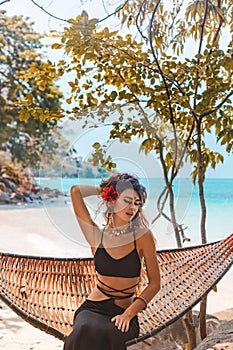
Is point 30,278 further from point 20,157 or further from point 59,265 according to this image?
point 20,157

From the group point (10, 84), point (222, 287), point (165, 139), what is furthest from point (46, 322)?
point (10, 84)

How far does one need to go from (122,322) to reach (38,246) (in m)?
7.95

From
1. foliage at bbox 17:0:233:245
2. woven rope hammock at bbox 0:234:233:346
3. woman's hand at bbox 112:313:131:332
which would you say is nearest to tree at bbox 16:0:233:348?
foliage at bbox 17:0:233:245

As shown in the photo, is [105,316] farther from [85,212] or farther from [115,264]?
[85,212]

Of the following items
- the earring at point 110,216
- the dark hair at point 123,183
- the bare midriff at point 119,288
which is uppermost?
the dark hair at point 123,183

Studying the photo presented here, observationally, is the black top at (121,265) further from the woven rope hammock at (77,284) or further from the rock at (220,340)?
the rock at (220,340)

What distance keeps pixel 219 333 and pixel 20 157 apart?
7.47 m

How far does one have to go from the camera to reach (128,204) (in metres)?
1.39

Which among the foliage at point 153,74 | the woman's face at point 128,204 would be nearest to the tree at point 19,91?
the foliage at point 153,74

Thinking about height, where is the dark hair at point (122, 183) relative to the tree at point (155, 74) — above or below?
below

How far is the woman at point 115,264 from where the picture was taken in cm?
135

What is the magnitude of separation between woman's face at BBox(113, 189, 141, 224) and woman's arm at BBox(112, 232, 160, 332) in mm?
98

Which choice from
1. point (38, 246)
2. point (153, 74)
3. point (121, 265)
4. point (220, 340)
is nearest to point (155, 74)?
point (153, 74)

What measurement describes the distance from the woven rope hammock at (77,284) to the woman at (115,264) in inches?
6.4
